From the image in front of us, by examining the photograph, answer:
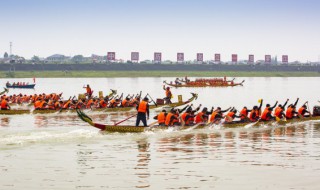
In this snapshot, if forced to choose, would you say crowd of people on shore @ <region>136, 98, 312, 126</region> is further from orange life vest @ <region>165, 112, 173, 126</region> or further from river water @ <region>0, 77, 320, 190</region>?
river water @ <region>0, 77, 320, 190</region>

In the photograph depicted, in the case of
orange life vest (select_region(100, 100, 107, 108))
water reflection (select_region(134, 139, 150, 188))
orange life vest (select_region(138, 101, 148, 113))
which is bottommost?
water reflection (select_region(134, 139, 150, 188))

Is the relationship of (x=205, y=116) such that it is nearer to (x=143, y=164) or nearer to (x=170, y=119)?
(x=170, y=119)

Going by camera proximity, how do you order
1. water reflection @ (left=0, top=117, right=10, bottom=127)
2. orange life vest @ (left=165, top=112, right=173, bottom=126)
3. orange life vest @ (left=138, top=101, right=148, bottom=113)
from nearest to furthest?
orange life vest @ (left=165, top=112, right=173, bottom=126), orange life vest @ (left=138, top=101, right=148, bottom=113), water reflection @ (left=0, top=117, right=10, bottom=127)

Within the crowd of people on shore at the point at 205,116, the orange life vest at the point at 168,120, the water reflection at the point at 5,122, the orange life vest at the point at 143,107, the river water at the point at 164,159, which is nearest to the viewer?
the river water at the point at 164,159

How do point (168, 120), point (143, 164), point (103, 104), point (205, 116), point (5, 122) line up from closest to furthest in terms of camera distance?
point (143, 164), point (168, 120), point (205, 116), point (5, 122), point (103, 104)

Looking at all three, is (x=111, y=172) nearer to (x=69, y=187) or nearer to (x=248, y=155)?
(x=69, y=187)

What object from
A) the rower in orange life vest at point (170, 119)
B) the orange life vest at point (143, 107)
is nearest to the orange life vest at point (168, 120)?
the rower in orange life vest at point (170, 119)

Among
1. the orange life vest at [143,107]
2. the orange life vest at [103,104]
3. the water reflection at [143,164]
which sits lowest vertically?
the water reflection at [143,164]

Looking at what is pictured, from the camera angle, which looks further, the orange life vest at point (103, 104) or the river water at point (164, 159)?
the orange life vest at point (103, 104)

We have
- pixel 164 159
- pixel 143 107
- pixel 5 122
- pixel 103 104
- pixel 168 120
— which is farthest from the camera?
pixel 103 104

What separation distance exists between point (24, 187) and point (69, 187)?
1458mm

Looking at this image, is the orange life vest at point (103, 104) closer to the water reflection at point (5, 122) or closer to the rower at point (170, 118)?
the water reflection at point (5, 122)

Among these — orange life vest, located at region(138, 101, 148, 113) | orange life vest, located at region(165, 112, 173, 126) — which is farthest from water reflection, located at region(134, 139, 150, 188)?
orange life vest, located at region(138, 101, 148, 113)

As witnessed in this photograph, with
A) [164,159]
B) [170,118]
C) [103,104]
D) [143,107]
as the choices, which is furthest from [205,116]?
[103,104]
